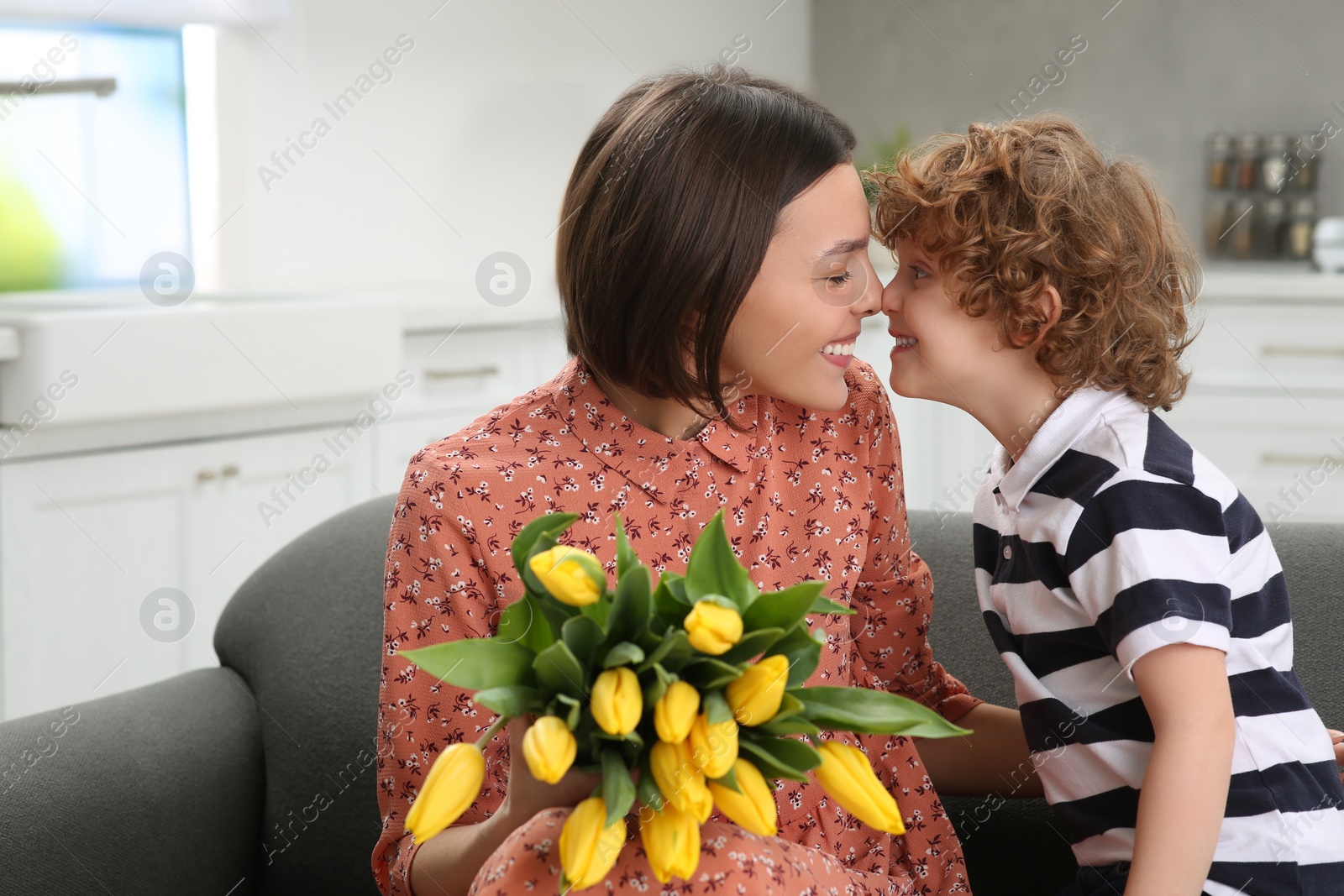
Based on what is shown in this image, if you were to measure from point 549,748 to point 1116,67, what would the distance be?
3.93 metres

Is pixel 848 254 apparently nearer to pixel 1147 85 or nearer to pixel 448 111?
pixel 448 111

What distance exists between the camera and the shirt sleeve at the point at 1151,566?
94 centimetres

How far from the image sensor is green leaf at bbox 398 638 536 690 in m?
0.73

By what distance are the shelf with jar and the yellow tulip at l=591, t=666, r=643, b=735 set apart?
3685 mm

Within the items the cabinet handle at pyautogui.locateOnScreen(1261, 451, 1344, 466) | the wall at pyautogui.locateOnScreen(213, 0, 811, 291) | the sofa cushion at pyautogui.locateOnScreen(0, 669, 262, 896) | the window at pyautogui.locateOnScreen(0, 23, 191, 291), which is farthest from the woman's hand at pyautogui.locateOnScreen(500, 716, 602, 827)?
the cabinet handle at pyautogui.locateOnScreen(1261, 451, 1344, 466)

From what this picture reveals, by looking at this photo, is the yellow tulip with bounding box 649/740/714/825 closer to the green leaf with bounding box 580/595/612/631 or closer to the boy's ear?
the green leaf with bounding box 580/595/612/631

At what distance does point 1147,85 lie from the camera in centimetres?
408

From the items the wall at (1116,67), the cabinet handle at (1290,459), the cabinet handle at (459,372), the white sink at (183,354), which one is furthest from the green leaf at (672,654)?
the wall at (1116,67)

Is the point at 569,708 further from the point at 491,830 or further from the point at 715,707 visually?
the point at 491,830

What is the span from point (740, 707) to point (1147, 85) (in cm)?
386

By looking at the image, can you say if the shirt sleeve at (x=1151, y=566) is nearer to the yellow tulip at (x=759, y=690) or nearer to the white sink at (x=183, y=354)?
the yellow tulip at (x=759, y=690)

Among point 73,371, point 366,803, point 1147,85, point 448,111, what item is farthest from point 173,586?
point 1147,85

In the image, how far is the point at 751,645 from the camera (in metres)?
0.73

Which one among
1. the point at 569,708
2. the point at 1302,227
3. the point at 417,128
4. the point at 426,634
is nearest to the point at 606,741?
the point at 569,708
